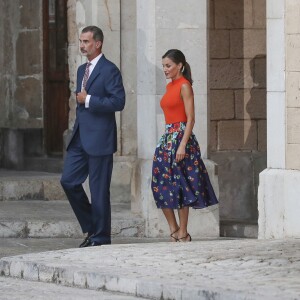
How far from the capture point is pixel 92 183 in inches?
623

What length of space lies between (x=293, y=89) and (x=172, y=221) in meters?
1.50

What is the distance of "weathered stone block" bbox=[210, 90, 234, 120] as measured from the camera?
1952 centimetres

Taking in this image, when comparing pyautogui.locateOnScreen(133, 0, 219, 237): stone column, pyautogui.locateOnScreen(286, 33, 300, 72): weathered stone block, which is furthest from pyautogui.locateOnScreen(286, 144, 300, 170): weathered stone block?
pyautogui.locateOnScreen(133, 0, 219, 237): stone column

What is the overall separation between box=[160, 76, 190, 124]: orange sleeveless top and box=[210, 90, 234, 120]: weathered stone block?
3.42 meters

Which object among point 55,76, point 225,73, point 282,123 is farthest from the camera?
point 55,76

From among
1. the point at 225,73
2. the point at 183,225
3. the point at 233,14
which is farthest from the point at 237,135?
the point at 183,225

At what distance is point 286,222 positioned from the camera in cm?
1612

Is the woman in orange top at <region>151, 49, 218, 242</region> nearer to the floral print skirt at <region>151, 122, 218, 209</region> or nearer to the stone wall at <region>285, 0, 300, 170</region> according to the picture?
the floral print skirt at <region>151, 122, 218, 209</region>

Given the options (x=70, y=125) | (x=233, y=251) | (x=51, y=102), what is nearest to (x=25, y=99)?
(x=51, y=102)

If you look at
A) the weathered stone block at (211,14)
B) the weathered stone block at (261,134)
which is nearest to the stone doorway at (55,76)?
the weathered stone block at (211,14)

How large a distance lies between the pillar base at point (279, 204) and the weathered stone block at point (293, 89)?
0.58 meters

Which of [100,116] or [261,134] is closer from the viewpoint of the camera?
[100,116]

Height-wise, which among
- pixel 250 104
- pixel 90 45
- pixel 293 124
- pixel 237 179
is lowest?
pixel 237 179

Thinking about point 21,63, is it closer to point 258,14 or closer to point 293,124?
point 258,14
